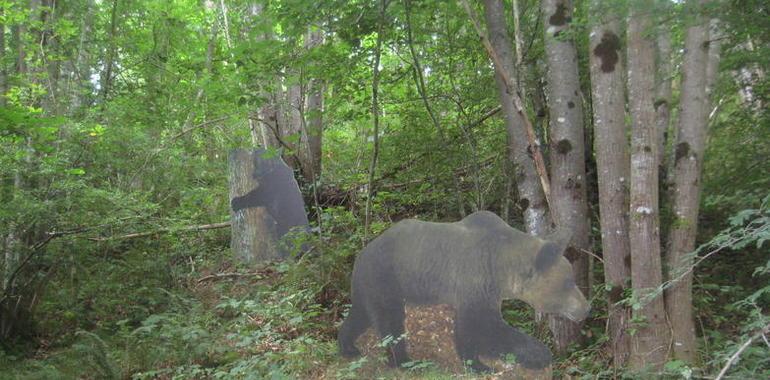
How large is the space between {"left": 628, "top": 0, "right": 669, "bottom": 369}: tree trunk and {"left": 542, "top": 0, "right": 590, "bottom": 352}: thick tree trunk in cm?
75

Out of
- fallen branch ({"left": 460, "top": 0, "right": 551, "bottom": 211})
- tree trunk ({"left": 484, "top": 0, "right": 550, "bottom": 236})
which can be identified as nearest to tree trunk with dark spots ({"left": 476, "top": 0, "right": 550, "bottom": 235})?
tree trunk ({"left": 484, "top": 0, "right": 550, "bottom": 236})

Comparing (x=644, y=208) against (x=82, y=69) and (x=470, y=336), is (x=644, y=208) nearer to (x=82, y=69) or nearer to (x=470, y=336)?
(x=470, y=336)

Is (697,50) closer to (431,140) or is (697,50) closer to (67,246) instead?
(431,140)

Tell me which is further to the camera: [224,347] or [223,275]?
[223,275]

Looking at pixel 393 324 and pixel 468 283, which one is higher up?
pixel 468 283

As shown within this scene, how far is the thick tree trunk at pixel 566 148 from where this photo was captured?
505 centimetres

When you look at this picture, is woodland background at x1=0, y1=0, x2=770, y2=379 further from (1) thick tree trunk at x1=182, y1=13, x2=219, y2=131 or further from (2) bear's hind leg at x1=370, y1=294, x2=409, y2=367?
(2) bear's hind leg at x1=370, y1=294, x2=409, y2=367

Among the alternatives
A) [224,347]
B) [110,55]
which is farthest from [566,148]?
[110,55]

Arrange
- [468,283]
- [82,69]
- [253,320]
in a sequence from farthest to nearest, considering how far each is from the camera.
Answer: [82,69], [253,320], [468,283]

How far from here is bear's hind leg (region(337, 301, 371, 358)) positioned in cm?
489

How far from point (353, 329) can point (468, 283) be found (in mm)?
Answer: 1075

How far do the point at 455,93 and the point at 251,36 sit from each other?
2525 millimetres

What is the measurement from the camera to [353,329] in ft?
16.1

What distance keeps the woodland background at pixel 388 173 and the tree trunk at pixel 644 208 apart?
0.05ft
